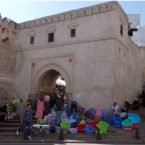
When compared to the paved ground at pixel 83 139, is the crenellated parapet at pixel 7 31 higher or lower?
higher

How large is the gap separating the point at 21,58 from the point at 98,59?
5499 millimetres

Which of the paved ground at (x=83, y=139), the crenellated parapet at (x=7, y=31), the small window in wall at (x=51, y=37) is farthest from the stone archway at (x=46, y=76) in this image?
the paved ground at (x=83, y=139)

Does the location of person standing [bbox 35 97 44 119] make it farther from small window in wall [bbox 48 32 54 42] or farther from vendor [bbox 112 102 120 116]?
small window in wall [bbox 48 32 54 42]

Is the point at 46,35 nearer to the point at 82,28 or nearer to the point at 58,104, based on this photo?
the point at 82,28

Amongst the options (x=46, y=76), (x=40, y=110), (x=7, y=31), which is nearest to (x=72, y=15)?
(x=46, y=76)

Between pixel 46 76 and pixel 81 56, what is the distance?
10.5 ft

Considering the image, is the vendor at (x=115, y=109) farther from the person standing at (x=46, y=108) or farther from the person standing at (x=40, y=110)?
the person standing at (x=40, y=110)

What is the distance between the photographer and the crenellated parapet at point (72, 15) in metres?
15.0

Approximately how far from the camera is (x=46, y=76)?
57.2ft

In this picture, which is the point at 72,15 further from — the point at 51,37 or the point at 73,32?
the point at 51,37

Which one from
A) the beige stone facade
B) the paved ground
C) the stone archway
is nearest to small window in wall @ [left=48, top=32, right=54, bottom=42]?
the beige stone facade

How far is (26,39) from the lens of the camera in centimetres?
1778

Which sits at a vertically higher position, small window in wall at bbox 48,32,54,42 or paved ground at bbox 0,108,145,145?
small window in wall at bbox 48,32,54,42

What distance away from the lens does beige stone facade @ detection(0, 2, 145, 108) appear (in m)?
14.5
